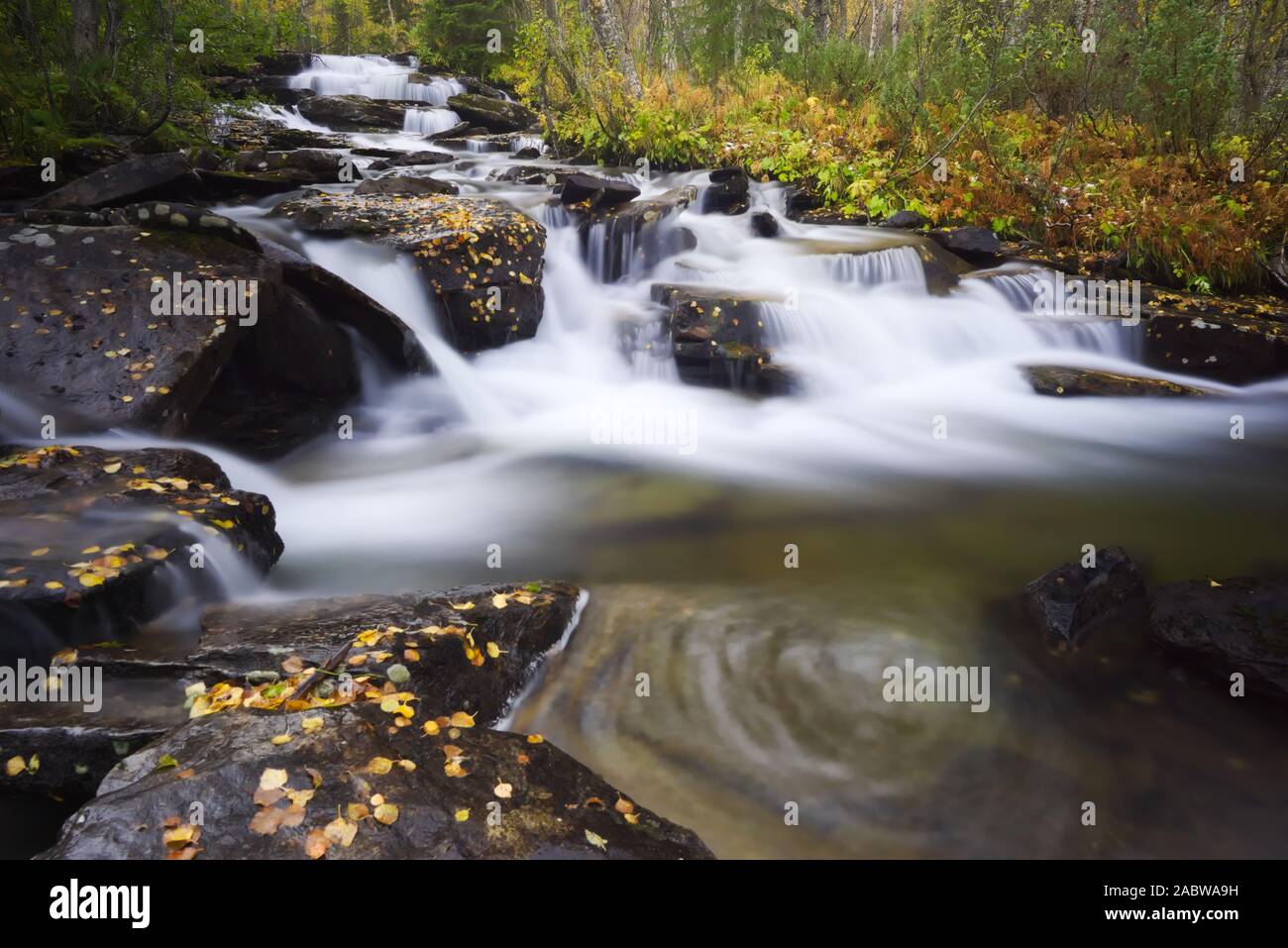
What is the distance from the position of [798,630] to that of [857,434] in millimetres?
3852

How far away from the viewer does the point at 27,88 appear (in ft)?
30.2

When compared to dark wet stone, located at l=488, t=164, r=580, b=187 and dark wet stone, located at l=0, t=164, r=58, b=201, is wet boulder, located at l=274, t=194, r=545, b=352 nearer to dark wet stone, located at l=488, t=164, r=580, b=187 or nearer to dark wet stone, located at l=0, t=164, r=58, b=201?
dark wet stone, located at l=0, t=164, r=58, b=201

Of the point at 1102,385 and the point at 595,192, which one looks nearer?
the point at 1102,385

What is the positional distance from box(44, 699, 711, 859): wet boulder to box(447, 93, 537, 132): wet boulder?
20471 mm

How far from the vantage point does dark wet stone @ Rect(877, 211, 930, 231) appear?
12.1 metres

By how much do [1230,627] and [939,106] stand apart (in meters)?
12.8

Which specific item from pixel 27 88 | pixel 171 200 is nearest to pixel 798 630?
pixel 171 200

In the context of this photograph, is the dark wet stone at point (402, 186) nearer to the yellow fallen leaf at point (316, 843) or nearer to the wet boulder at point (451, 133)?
the wet boulder at point (451, 133)

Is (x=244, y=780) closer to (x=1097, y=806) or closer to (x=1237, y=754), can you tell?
(x=1097, y=806)

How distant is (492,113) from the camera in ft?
67.0

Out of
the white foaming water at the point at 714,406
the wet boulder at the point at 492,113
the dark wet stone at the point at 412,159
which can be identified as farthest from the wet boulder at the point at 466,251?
the wet boulder at the point at 492,113

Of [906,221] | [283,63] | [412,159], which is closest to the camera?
[906,221]

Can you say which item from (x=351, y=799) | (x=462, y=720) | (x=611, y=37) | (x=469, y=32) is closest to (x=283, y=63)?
(x=469, y=32)

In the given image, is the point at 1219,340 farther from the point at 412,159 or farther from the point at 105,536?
the point at 412,159
